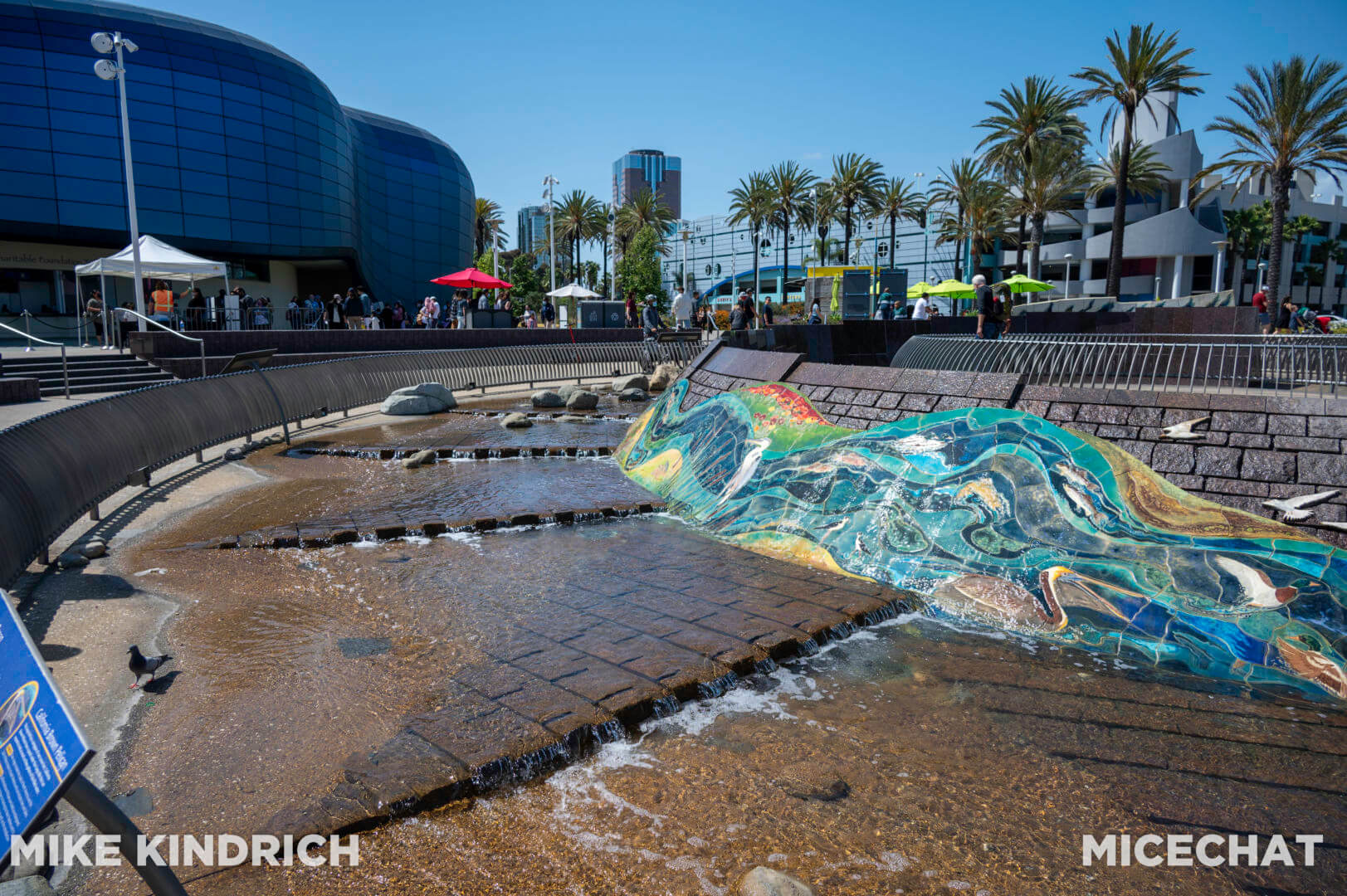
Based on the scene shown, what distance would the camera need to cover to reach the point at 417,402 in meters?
17.2

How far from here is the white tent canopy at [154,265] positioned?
22859 millimetres

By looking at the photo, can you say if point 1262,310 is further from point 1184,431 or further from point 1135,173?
point 1135,173

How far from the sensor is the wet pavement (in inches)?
130

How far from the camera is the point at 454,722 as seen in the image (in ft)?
13.9

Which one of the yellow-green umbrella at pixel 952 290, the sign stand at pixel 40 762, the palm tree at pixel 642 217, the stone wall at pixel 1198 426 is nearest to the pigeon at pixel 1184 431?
the stone wall at pixel 1198 426

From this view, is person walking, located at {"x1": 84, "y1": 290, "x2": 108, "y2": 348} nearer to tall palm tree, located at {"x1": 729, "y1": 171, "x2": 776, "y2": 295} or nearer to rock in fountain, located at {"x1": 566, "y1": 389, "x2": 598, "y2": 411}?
rock in fountain, located at {"x1": 566, "y1": 389, "x2": 598, "y2": 411}

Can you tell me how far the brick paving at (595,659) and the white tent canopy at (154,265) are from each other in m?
21.4

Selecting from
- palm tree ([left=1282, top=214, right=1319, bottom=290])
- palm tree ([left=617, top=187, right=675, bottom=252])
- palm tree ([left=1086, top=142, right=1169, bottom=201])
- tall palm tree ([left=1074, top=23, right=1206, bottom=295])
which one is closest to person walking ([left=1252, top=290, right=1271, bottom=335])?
tall palm tree ([left=1074, top=23, right=1206, bottom=295])

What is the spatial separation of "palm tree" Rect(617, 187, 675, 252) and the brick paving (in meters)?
65.3

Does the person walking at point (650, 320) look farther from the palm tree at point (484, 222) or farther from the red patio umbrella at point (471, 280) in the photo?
the palm tree at point (484, 222)

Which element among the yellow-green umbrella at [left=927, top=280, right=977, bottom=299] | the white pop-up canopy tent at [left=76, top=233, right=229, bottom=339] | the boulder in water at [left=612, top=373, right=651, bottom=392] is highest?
the white pop-up canopy tent at [left=76, top=233, right=229, bottom=339]

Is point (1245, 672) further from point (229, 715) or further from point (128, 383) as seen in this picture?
point (128, 383)

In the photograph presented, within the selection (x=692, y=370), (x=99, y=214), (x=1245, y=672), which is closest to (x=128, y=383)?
(x=692, y=370)

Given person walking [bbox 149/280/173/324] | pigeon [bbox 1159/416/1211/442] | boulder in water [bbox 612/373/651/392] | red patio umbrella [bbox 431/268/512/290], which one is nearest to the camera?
pigeon [bbox 1159/416/1211/442]
